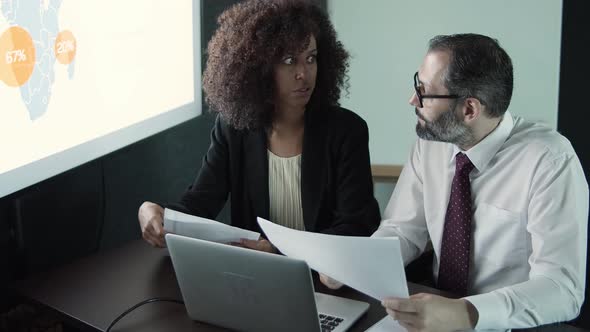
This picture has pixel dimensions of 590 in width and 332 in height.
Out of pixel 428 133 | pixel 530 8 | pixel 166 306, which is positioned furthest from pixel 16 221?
pixel 530 8

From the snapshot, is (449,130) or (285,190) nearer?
(449,130)

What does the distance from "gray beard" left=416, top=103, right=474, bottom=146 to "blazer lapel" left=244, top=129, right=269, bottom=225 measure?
1.64 ft

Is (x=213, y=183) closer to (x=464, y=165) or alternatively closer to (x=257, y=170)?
(x=257, y=170)

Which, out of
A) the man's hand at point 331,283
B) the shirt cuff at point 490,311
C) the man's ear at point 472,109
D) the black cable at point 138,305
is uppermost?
the man's ear at point 472,109

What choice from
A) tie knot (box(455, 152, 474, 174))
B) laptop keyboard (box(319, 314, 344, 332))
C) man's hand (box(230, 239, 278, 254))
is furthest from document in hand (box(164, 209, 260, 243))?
tie knot (box(455, 152, 474, 174))

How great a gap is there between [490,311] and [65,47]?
1.11 m

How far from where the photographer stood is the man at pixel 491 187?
1.37 meters

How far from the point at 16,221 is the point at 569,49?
1828 millimetres

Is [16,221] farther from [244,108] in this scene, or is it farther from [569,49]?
[569,49]

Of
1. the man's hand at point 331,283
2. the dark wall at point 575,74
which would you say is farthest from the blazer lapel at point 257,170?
the dark wall at point 575,74

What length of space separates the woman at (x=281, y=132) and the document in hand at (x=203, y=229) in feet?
0.96

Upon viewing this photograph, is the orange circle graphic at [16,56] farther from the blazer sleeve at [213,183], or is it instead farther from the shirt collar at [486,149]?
the shirt collar at [486,149]

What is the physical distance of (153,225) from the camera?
1.62 metres

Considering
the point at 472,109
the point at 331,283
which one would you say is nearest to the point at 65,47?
the point at 331,283
